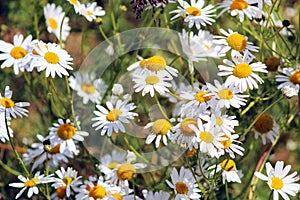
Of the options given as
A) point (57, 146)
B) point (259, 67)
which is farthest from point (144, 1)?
point (57, 146)

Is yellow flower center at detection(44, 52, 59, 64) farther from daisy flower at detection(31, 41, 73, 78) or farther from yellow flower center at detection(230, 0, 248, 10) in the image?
yellow flower center at detection(230, 0, 248, 10)

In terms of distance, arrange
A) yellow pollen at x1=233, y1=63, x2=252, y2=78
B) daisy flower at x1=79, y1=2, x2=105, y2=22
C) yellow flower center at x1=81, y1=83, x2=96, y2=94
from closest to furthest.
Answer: yellow pollen at x1=233, y1=63, x2=252, y2=78 → daisy flower at x1=79, y1=2, x2=105, y2=22 → yellow flower center at x1=81, y1=83, x2=96, y2=94

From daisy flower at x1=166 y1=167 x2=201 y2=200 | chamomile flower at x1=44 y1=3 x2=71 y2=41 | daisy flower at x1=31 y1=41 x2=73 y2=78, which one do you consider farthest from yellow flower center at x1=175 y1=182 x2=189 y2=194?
chamomile flower at x1=44 y1=3 x2=71 y2=41

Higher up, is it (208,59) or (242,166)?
(208,59)

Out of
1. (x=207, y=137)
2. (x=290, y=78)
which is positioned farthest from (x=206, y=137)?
(x=290, y=78)

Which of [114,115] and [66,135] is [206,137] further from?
[66,135]

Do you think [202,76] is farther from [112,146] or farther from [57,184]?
[57,184]
